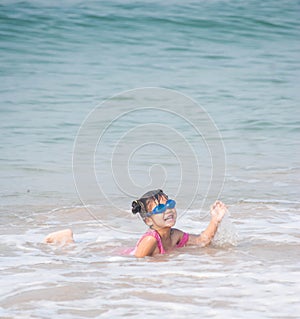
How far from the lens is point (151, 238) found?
4586mm

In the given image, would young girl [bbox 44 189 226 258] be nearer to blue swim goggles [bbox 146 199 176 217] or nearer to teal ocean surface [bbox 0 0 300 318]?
blue swim goggles [bbox 146 199 176 217]

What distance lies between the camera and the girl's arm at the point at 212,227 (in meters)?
4.71

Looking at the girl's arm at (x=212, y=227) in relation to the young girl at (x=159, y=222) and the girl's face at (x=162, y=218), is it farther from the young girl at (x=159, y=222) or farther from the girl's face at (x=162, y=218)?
the girl's face at (x=162, y=218)

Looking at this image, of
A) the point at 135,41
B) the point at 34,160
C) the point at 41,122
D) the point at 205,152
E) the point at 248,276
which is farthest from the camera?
the point at 135,41

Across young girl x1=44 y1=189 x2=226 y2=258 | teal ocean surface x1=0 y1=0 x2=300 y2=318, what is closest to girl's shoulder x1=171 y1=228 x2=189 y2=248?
young girl x1=44 y1=189 x2=226 y2=258

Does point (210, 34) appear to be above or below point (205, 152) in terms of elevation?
above

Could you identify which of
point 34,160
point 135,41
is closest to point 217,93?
point 135,41

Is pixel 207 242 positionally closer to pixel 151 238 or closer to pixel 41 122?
pixel 151 238

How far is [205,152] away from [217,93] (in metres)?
4.17

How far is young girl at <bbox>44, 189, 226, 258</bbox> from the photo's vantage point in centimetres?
457

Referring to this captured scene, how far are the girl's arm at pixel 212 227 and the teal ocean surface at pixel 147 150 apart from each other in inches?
4.6

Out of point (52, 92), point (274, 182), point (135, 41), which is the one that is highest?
point (135, 41)

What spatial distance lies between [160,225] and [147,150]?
422 cm

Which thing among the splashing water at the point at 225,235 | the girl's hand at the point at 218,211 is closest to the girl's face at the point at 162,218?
the girl's hand at the point at 218,211
